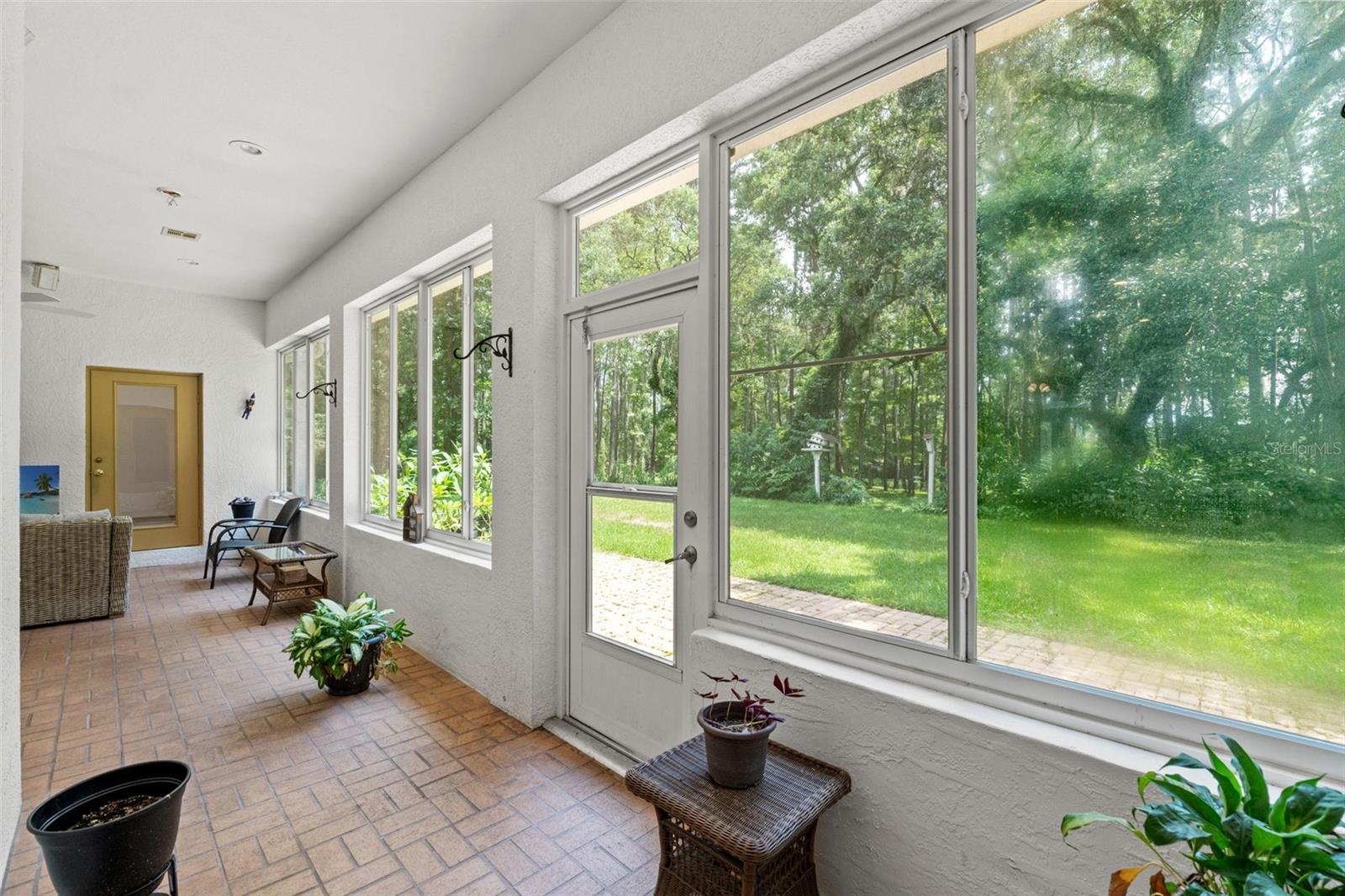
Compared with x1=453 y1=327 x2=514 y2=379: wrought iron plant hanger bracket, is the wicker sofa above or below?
below

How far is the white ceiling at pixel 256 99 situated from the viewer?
2400mm

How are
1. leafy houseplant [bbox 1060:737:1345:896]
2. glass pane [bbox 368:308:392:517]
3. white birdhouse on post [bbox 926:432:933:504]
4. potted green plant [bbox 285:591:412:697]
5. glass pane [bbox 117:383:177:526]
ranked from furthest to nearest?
glass pane [bbox 117:383:177:526], glass pane [bbox 368:308:392:517], potted green plant [bbox 285:591:412:697], white birdhouse on post [bbox 926:432:933:504], leafy houseplant [bbox 1060:737:1345:896]

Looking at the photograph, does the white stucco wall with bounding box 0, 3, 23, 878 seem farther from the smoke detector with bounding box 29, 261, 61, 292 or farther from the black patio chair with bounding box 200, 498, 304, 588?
the black patio chair with bounding box 200, 498, 304, 588

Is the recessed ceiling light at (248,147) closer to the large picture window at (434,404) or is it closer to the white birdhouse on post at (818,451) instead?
the large picture window at (434,404)

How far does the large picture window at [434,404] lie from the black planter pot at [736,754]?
7.30 feet

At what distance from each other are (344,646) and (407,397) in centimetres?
187

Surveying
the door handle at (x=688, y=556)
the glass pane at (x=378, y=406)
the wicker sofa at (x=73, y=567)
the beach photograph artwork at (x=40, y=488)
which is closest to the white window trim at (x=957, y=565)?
the door handle at (x=688, y=556)

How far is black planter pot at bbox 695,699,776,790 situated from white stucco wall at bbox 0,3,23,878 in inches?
81.6

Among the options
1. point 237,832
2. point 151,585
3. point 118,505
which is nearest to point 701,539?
point 237,832

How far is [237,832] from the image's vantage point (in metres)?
2.11

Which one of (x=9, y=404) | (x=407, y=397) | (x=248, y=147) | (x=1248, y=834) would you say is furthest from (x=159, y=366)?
(x=1248, y=834)

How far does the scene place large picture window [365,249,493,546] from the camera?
3.64 m

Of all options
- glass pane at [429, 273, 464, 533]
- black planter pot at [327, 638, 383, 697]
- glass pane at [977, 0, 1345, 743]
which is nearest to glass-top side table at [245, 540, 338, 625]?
glass pane at [429, 273, 464, 533]

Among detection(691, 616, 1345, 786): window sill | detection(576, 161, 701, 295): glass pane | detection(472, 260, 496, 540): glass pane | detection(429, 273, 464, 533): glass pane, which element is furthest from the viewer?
detection(429, 273, 464, 533): glass pane
